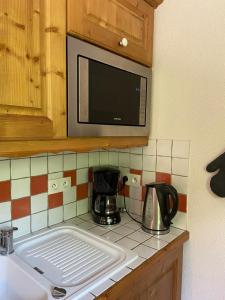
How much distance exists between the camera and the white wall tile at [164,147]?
1.20 metres

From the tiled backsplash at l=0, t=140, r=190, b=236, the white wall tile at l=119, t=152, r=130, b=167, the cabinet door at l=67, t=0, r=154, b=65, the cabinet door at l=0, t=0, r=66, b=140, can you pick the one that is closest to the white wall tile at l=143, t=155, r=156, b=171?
the tiled backsplash at l=0, t=140, r=190, b=236

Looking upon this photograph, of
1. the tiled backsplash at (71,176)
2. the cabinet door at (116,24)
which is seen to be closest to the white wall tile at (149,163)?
the tiled backsplash at (71,176)

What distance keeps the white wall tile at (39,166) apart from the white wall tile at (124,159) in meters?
0.48

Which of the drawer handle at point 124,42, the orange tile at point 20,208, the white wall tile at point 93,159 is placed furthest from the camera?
the white wall tile at point 93,159

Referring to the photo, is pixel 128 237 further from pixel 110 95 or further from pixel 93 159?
pixel 110 95

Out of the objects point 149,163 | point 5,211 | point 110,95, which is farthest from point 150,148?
point 5,211

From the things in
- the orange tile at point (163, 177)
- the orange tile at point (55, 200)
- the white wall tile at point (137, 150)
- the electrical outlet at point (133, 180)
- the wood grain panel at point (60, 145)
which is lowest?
the orange tile at point (55, 200)

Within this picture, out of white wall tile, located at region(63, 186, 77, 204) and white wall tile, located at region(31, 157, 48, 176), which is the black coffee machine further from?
white wall tile, located at region(31, 157, 48, 176)

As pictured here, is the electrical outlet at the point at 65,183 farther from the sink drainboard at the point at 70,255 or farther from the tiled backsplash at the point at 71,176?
the sink drainboard at the point at 70,255

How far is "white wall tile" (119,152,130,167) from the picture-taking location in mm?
1391

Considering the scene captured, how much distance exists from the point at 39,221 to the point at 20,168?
0.97 ft

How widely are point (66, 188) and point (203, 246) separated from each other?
2.48 ft

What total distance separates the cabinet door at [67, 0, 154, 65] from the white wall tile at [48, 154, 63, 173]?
59 centimetres

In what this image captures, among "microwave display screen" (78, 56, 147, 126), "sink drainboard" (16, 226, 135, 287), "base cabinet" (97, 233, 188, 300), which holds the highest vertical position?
"microwave display screen" (78, 56, 147, 126)
